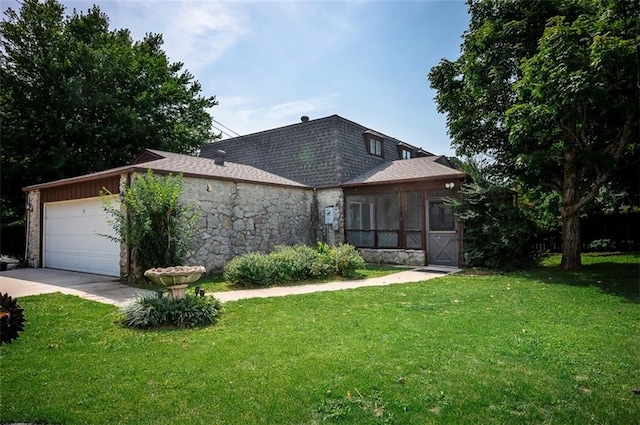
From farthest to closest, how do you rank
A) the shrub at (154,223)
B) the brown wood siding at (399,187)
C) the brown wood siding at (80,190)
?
the brown wood siding at (399,187) < the brown wood siding at (80,190) < the shrub at (154,223)

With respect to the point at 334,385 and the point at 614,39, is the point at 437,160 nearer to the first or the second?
the point at 614,39

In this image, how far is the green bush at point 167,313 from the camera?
5160 millimetres

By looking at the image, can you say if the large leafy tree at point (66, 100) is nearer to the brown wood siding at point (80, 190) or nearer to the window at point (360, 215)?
the brown wood siding at point (80, 190)

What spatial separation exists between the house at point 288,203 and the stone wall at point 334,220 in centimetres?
4

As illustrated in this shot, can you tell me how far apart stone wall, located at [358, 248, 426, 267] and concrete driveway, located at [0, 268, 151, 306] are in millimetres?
8208

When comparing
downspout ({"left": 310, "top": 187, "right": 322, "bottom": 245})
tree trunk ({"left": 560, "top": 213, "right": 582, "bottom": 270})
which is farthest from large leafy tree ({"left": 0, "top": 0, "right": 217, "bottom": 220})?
tree trunk ({"left": 560, "top": 213, "right": 582, "bottom": 270})

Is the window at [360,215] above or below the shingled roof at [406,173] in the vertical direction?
below

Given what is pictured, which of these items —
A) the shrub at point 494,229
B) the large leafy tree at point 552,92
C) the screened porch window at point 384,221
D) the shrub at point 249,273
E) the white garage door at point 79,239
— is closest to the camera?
the large leafy tree at point 552,92

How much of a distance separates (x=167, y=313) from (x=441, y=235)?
967 cm

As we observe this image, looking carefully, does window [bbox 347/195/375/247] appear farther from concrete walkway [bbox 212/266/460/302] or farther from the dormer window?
concrete walkway [bbox 212/266/460/302]

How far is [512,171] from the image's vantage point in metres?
11.8

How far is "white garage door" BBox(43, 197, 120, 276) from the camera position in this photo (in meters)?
10.2

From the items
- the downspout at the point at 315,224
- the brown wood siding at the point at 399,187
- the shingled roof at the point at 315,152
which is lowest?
the downspout at the point at 315,224

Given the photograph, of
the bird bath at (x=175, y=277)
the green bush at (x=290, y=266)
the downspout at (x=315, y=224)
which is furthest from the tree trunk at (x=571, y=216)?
the bird bath at (x=175, y=277)
